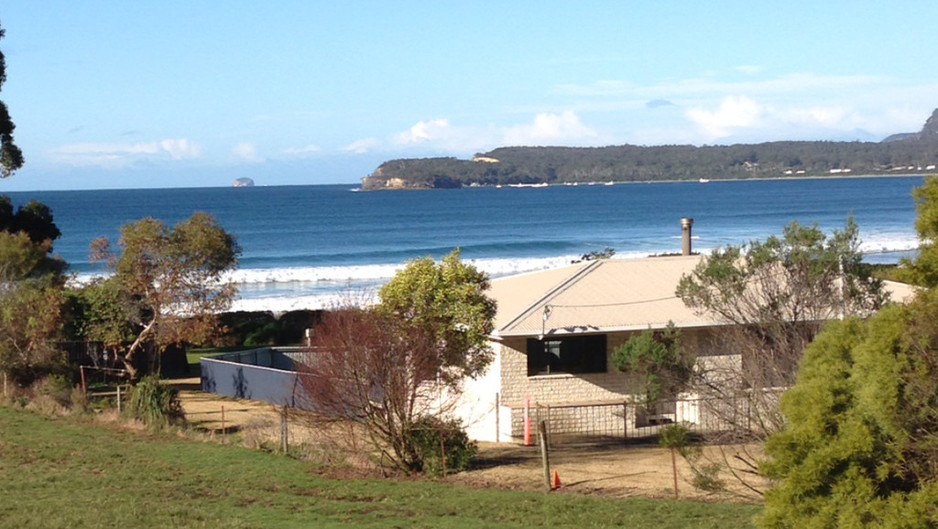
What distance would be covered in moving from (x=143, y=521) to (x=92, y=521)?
0.63 meters

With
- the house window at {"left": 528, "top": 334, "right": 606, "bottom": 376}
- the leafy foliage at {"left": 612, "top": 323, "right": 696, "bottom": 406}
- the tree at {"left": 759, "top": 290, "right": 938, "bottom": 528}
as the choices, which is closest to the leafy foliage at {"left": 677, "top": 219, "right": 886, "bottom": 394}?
the leafy foliage at {"left": 612, "top": 323, "right": 696, "bottom": 406}

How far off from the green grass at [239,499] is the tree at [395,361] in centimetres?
127

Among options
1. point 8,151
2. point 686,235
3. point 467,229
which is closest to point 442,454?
point 686,235

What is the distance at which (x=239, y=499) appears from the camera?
17.4 meters

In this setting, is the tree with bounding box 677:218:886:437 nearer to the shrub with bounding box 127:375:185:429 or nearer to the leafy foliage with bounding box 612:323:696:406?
the leafy foliage with bounding box 612:323:696:406

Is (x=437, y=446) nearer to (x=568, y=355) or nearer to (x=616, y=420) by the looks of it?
(x=568, y=355)

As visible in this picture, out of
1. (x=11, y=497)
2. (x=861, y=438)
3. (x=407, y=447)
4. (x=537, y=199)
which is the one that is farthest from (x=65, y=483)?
(x=537, y=199)

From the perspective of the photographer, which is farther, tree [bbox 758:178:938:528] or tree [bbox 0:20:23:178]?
tree [bbox 0:20:23:178]

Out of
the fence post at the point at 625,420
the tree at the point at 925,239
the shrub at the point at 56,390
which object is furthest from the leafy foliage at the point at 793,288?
the shrub at the point at 56,390

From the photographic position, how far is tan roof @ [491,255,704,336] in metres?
25.8

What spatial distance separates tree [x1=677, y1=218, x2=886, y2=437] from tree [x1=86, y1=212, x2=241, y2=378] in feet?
49.7

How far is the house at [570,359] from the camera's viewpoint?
83.9 ft

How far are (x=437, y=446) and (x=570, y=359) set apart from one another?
19.6 ft

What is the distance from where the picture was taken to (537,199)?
634 ft
